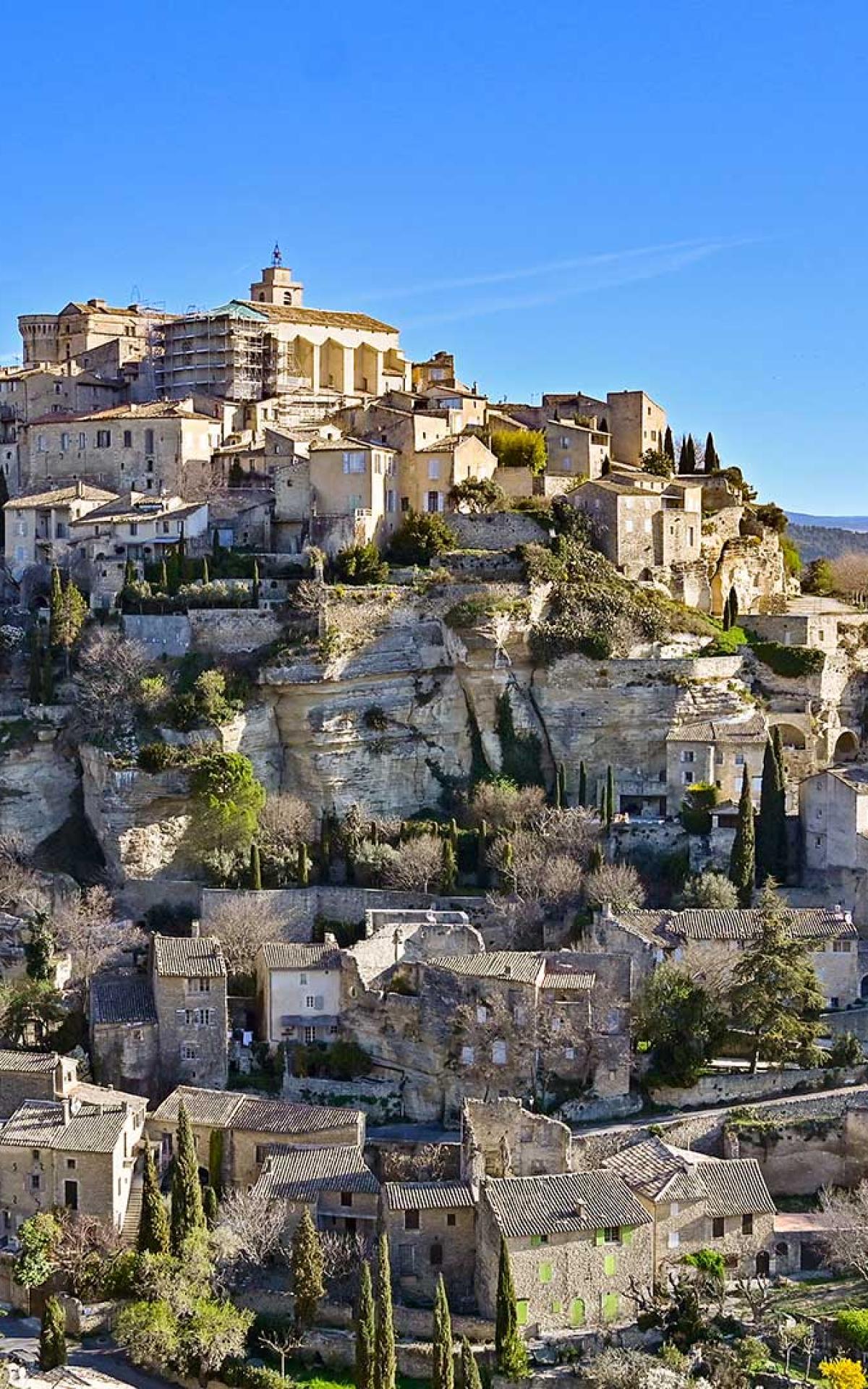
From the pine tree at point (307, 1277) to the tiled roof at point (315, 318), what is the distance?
41.9 meters

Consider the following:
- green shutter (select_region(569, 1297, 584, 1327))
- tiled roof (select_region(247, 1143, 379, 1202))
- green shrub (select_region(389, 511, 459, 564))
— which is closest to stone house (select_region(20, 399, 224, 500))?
green shrub (select_region(389, 511, 459, 564))

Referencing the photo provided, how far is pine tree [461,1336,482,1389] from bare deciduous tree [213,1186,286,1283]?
17.6 feet

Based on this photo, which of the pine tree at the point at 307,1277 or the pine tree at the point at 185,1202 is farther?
the pine tree at the point at 185,1202

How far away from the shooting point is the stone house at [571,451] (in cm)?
6475

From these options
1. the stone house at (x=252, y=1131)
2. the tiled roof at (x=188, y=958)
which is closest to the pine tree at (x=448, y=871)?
the tiled roof at (x=188, y=958)

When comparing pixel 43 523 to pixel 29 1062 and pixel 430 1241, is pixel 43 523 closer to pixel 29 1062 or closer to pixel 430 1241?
pixel 29 1062

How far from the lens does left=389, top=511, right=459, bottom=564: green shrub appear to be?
57.6m

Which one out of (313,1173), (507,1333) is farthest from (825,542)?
(507,1333)

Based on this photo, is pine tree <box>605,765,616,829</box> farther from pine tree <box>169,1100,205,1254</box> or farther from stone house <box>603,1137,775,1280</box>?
pine tree <box>169,1100,205,1254</box>

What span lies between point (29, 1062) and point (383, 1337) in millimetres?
12858

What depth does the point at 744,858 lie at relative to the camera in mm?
48969

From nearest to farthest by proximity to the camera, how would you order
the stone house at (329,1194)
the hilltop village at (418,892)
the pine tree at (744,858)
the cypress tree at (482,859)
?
the hilltop village at (418,892), the stone house at (329,1194), the pine tree at (744,858), the cypress tree at (482,859)

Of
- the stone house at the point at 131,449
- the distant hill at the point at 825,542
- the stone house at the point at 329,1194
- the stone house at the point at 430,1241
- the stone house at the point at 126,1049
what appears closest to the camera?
the stone house at the point at 430,1241

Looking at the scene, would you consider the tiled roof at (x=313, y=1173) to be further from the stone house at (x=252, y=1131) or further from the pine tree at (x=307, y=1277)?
the pine tree at (x=307, y=1277)
